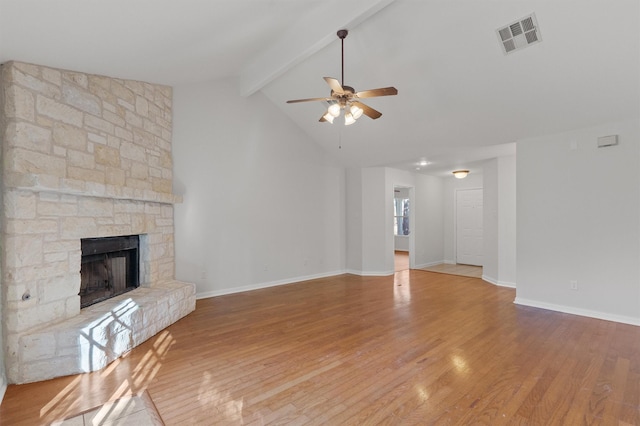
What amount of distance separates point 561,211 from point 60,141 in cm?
602

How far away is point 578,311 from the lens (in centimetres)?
412

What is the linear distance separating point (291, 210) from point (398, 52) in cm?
346

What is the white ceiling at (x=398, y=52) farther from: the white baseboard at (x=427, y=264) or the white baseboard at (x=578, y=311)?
the white baseboard at (x=427, y=264)

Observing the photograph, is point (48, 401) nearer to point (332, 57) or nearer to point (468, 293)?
point (332, 57)

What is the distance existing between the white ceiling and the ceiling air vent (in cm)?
6

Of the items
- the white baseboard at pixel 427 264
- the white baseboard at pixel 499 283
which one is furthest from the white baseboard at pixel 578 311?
the white baseboard at pixel 427 264

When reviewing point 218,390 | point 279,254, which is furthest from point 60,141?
point 279,254

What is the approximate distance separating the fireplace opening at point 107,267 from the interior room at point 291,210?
3cm

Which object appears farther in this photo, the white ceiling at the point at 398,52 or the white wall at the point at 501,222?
the white wall at the point at 501,222

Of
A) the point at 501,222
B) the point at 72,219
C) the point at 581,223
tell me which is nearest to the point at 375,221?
the point at 501,222

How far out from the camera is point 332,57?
4168 millimetres

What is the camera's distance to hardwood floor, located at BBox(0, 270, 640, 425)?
208 cm

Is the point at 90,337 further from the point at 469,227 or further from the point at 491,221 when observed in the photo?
the point at 469,227

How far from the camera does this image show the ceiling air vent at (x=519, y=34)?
9.67ft
